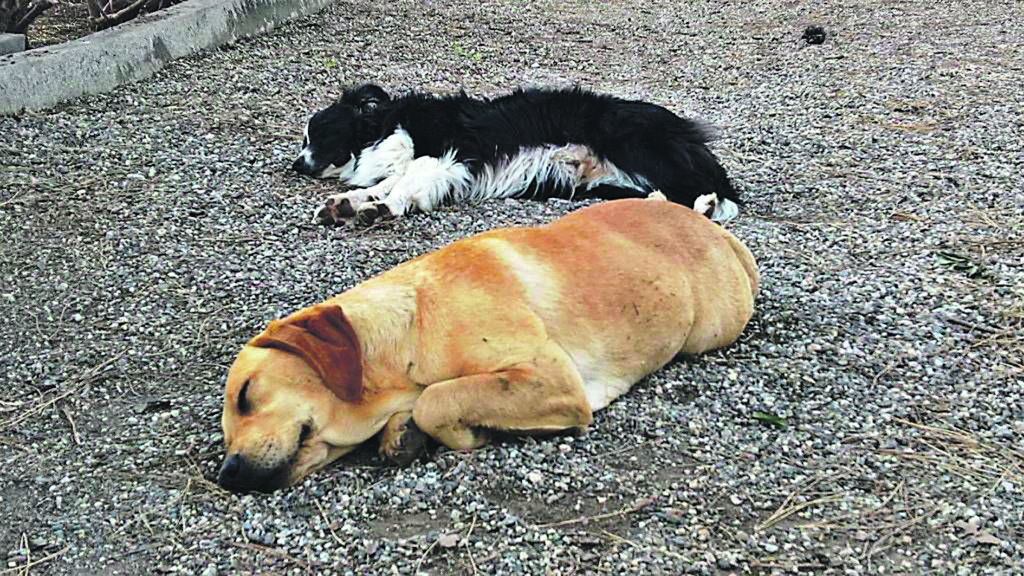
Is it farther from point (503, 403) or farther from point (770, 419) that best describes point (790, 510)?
point (503, 403)

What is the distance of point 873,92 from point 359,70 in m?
3.93

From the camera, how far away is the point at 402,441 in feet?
9.96

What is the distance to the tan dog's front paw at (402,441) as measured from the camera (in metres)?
3.03

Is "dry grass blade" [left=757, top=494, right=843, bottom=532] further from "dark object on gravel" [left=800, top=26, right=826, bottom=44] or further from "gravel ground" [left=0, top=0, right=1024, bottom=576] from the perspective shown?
"dark object on gravel" [left=800, top=26, right=826, bottom=44]

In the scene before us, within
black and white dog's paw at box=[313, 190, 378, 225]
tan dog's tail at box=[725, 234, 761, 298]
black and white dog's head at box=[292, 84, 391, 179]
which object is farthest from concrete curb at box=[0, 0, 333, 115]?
tan dog's tail at box=[725, 234, 761, 298]

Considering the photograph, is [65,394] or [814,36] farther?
[814,36]

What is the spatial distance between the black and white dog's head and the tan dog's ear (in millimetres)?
3141

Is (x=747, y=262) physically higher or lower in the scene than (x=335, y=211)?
higher

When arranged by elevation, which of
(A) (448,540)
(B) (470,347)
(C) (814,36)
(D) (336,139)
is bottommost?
(C) (814,36)

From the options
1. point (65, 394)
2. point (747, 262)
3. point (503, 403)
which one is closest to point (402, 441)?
point (503, 403)

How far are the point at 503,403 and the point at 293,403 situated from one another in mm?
576

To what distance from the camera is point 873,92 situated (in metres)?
7.86

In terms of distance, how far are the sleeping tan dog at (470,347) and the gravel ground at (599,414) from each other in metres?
0.10

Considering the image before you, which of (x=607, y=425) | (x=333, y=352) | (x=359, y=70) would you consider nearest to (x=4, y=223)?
(x=333, y=352)
